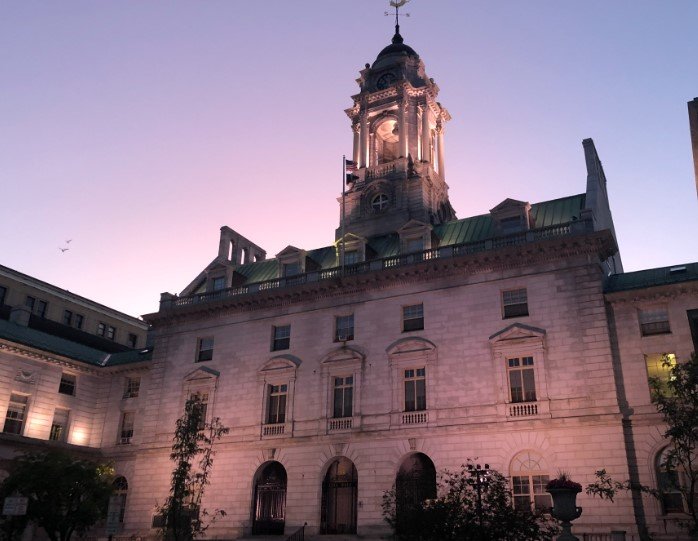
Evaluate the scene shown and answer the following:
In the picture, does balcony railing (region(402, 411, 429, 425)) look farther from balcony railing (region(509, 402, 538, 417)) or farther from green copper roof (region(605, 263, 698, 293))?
green copper roof (region(605, 263, 698, 293))

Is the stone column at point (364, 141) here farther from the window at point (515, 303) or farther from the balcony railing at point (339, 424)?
the balcony railing at point (339, 424)

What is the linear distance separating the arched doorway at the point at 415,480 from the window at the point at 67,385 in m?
27.2

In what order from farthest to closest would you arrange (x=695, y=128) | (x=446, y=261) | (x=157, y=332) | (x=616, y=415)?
(x=157, y=332) → (x=446, y=261) → (x=616, y=415) → (x=695, y=128)

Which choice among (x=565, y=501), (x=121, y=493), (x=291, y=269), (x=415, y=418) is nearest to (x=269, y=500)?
(x=415, y=418)

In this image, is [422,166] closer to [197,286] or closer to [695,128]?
[197,286]

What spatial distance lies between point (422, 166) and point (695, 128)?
25.1m

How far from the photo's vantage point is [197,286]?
54125mm

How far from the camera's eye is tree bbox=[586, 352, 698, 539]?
2911 centimetres

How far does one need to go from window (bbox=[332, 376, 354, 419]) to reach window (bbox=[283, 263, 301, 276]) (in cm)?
999

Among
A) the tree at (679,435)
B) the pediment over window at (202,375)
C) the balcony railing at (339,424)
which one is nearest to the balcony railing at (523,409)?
the tree at (679,435)

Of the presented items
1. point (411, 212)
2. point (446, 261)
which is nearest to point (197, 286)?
point (411, 212)

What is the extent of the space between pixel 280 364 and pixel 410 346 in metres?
9.21

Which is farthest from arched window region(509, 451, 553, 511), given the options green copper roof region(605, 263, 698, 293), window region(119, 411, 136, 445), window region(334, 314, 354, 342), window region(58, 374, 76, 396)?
window region(58, 374, 76, 396)

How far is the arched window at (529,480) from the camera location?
113ft
